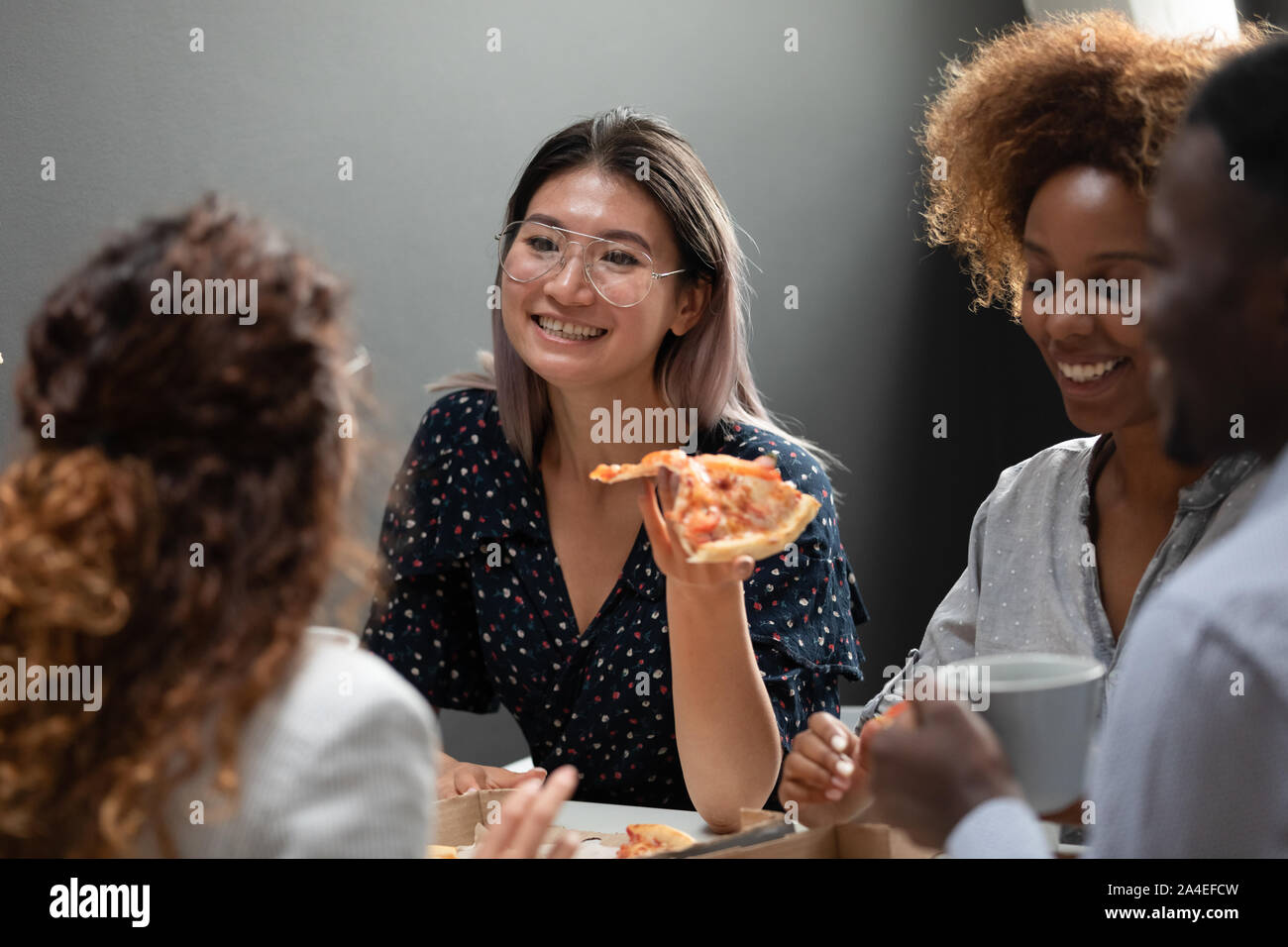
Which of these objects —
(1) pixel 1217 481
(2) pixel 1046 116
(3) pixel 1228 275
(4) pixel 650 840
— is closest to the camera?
(3) pixel 1228 275

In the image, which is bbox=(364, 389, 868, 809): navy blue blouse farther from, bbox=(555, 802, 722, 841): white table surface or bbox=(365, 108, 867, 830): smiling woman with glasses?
bbox=(555, 802, 722, 841): white table surface

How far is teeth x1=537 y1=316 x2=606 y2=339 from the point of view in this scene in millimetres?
1986

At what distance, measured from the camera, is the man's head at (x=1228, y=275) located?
84cm

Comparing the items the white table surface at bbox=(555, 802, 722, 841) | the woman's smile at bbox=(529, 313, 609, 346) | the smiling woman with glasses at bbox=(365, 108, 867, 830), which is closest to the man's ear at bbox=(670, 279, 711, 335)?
the smiling woman with glasses at bbox=(365, 108, 867, 830)

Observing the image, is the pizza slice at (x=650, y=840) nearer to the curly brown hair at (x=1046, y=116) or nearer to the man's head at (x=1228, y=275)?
the man's head at (x=1228, y=275)

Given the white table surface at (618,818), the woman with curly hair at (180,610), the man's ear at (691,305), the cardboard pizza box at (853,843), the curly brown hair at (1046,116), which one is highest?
the curly brown hair at (1046,116)

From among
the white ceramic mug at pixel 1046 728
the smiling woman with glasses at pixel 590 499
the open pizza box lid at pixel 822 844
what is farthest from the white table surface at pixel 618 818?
the white ceramic mug at pixel 1046 728

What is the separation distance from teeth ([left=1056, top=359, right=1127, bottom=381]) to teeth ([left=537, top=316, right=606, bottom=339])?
76 cm

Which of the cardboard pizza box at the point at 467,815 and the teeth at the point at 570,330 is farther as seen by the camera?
the teeth at the point at 570,330

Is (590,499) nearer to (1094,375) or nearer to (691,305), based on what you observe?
(691,305)

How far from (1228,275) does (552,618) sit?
1329 mm

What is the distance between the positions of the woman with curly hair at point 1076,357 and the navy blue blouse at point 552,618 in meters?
0.23

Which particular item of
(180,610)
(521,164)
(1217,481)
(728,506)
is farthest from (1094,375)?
(521,164)

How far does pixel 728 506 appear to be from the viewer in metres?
1.48
